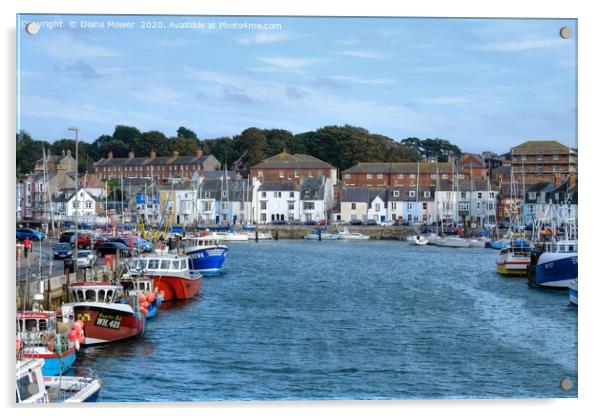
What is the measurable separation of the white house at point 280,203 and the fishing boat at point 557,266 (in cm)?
3274

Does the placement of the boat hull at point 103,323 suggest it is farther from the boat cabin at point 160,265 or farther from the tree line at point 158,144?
the boat cabin at point 160,265

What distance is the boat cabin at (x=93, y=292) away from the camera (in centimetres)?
1513

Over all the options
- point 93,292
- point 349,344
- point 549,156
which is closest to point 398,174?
point 549,156

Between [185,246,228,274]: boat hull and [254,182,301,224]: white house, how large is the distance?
83.6 ft

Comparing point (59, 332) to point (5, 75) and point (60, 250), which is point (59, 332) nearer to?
point (5, 75)

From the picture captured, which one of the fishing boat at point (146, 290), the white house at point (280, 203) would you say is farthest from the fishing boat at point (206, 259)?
the white house at point (280, 203)

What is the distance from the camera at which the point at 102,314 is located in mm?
14875

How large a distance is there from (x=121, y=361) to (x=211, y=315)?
5.04 metres

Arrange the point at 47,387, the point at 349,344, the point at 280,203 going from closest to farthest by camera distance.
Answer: the point at 47,387
the point at 349,344
the point at 280,203

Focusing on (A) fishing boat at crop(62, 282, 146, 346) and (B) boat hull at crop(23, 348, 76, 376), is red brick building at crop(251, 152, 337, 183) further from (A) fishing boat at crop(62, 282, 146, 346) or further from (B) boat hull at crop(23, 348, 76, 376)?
(B) boat hull at crop(23, 348, 76, 376)

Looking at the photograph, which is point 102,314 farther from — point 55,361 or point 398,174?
point 398,174

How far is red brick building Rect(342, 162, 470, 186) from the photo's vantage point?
4375 centimetres

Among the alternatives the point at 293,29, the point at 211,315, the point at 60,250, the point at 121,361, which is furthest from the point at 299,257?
the point at 293,29

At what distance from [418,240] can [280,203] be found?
455 inches
